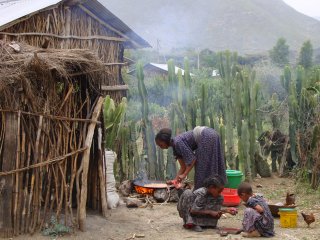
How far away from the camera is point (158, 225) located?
22.1 ft

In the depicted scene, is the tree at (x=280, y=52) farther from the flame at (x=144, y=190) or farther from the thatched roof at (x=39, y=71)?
the thatched roof at (x=39, y=71)

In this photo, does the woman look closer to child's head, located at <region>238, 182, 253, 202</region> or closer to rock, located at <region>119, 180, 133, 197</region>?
child's head, located at <region>238, 182, 253, 202</region>

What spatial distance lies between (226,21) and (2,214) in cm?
7608

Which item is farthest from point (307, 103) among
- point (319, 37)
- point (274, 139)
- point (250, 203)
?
point (319, 37)

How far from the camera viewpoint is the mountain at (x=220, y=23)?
72.6 m

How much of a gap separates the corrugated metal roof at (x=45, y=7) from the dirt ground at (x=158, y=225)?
4727 mm

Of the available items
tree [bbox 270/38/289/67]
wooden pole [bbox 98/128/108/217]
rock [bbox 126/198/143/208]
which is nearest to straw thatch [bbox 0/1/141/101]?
rock [bbox 126/198/143/208]

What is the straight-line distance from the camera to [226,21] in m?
78.6

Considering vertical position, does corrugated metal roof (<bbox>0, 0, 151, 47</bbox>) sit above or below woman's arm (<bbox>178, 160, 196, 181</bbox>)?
above

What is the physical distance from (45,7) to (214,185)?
6365 millimetres

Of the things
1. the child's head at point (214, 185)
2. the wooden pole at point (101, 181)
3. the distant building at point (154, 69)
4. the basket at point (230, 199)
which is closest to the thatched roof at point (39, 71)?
the wooden pole at point (101, 181)

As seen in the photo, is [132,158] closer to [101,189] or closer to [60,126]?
[101,189]

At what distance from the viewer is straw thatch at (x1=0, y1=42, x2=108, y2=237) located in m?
5.61

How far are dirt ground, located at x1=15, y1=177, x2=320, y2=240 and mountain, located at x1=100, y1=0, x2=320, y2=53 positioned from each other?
5979 cm
